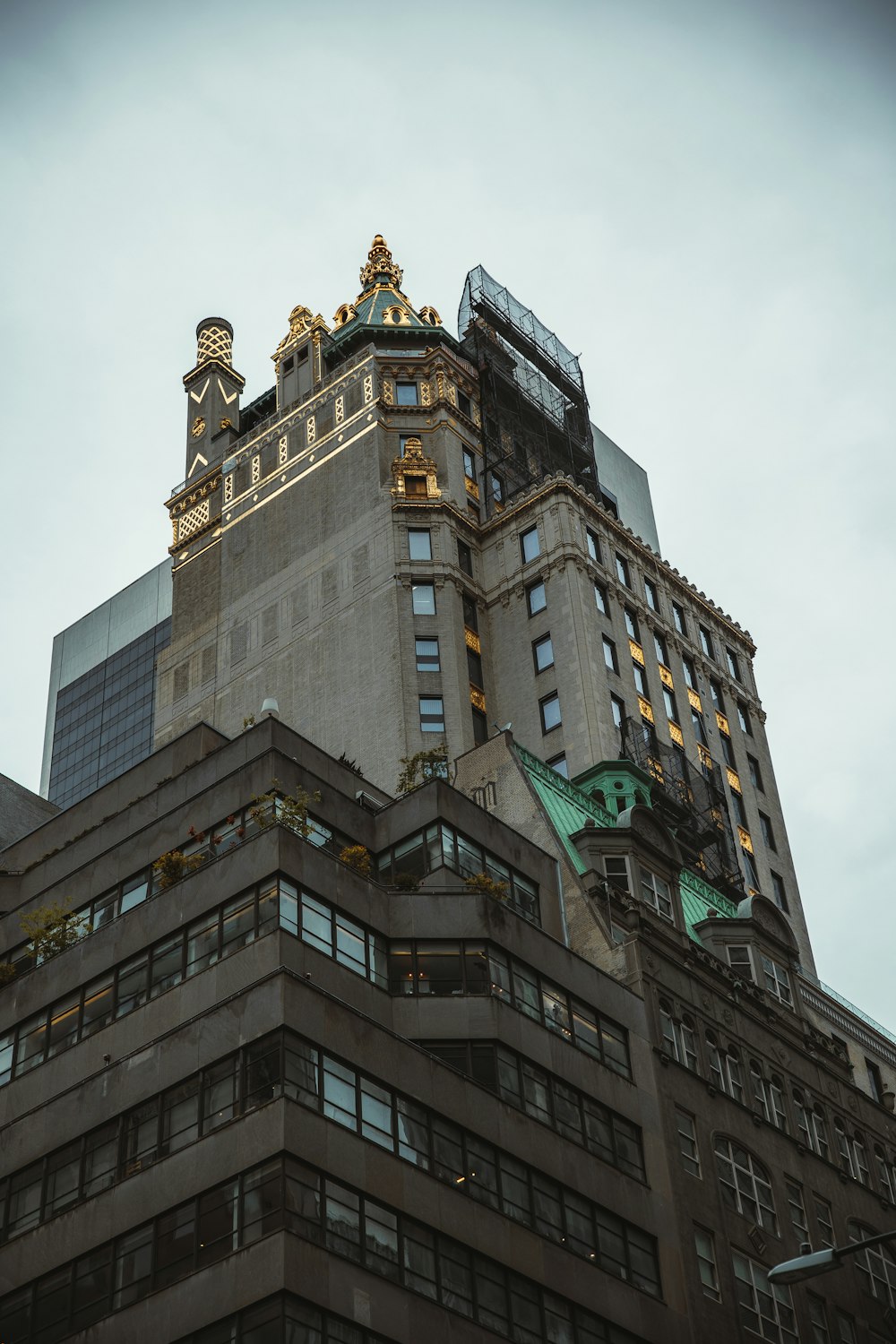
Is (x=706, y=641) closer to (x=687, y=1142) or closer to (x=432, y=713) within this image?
(x=432, y=713)

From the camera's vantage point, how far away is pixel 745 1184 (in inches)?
2483

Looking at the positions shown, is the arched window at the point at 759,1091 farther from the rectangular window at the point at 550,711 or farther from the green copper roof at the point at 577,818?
the rectangular window at the point at 550,711

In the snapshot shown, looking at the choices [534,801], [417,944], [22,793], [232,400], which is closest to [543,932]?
[417,944]

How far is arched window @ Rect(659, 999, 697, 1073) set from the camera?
63.8 m

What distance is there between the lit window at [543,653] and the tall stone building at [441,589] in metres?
0.13

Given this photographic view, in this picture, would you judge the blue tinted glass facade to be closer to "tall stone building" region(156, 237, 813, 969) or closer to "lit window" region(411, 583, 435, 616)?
"tall stone building" region(156, 237, 813, 969)

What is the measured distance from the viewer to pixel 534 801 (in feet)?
234

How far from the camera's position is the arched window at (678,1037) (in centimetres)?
6378

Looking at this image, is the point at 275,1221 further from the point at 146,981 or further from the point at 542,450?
the point at 542,450

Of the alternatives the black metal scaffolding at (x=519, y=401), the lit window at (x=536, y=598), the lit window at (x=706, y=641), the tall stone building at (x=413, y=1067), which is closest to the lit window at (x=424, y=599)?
the lit window at (x=536, y=598)

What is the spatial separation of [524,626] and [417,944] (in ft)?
164

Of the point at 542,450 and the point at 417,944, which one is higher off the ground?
the point at 542,450

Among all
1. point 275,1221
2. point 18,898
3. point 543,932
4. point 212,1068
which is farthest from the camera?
point 18,898

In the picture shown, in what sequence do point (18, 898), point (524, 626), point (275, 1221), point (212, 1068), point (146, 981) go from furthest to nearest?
point (524, 626)
point (18, 898)
point (146, 981)
point (212, 1068)
point (275, 1221)
